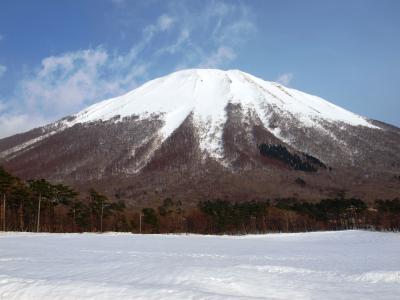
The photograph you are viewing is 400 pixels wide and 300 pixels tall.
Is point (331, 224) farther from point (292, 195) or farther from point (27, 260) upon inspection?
point (27, 260)

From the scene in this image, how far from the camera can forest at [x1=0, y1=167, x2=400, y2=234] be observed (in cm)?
7869

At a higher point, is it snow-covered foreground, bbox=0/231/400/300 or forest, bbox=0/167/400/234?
forest, bbox=0/167/400/234

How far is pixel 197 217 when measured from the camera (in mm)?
109562

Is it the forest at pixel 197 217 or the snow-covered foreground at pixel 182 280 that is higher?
the forest at pixel 197 217

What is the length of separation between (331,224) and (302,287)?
9227 centimetres

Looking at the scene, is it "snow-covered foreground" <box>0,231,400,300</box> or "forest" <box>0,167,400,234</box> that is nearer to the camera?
"snow-covered foreground" <box>0,231,400,300</box>

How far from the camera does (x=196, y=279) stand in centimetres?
1902

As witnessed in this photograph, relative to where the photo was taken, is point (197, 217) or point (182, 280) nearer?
point (182, 280)

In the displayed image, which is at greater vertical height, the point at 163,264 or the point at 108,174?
the point at 108,174

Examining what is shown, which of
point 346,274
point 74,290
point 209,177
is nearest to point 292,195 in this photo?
point 209,177

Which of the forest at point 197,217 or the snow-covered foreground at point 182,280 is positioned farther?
the forest at point 197,217

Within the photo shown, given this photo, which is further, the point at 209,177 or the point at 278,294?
the point at 209,177

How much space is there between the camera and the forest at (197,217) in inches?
3098

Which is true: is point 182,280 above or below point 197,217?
below
